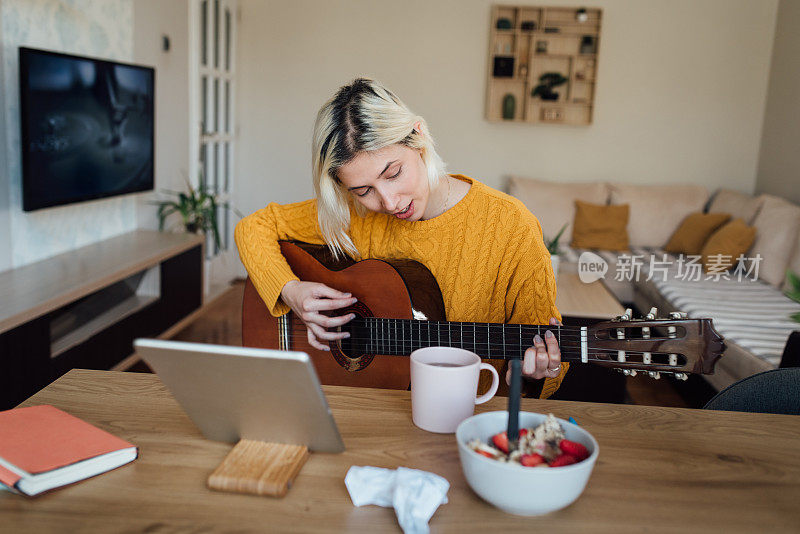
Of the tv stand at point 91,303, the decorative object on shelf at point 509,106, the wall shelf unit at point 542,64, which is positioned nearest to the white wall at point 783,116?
the wall shelf unit at point 542,64

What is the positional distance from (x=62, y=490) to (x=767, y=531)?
78 cm

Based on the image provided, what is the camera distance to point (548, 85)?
502 centimetres

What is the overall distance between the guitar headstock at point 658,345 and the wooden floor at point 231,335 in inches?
80.3

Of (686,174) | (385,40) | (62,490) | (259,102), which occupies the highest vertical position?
(385,40)

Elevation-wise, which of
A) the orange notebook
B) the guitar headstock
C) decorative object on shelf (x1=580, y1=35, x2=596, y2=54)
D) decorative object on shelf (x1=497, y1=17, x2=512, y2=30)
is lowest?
the orange notebook

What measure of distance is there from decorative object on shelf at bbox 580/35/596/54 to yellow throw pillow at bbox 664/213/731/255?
140 cm

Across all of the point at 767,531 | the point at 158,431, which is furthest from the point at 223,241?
the point at 767,531

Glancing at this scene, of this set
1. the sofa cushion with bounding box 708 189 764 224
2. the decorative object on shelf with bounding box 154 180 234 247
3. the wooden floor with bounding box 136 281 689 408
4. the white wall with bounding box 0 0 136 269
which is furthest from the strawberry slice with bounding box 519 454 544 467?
the sofa cushion with bounding box 708 189 764 224

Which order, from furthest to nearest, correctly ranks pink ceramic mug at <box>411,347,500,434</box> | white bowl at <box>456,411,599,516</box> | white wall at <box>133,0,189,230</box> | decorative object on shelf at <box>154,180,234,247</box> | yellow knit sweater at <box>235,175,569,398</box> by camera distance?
decorative object on shelf at <box>154,180,234,247</box>
white wall at <box>133,0,189,230</box>
yellow knit sweater at <box>235,175,569,398</box>
pink ceramic mug at <box>411,347,500,434</box>
white bowl at <box>456,411,599,516</box>

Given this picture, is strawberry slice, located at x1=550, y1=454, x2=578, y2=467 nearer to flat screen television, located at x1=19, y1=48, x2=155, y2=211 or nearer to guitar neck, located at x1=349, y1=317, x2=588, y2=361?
guitar neck, located at x1=349, y1=317, x2=588, y2=361

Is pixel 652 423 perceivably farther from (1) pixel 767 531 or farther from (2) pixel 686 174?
(2) pixel 686 174

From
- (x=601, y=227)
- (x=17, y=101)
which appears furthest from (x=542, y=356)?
(x=601, y=227)

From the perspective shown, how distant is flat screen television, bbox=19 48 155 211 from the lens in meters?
2.57

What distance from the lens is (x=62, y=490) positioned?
0.77 metres
